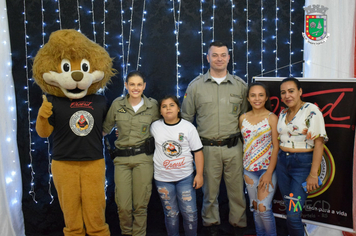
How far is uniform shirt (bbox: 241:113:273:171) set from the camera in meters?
2.15

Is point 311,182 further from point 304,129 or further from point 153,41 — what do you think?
point 153,41

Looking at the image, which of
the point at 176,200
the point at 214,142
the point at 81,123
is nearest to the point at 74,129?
the point at 81,123

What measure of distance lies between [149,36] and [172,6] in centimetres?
38

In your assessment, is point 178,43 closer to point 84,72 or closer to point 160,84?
point 160,84

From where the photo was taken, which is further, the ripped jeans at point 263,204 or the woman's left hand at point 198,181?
the woman's left hand at point 198,181

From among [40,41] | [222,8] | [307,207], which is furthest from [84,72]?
[307,207]

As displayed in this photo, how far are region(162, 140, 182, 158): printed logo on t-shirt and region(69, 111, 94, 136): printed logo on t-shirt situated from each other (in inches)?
24.8

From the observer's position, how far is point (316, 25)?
267cm

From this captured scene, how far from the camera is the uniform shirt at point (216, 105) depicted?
2348mm

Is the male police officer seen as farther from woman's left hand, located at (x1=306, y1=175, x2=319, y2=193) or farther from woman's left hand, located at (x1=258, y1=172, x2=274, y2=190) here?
woman's left hand, located at (x1=306, y1=175, x2=319, y2=193)

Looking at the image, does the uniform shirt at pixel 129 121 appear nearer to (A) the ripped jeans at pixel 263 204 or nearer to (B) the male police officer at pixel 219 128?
(B) the male police officer at pixel 219 128

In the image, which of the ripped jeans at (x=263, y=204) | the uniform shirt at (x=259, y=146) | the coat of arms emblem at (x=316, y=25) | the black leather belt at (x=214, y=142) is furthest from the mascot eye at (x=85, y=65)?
the coat of arms emblem at (x=316, y=25)

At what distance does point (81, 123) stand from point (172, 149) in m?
0.76

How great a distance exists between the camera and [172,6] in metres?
2.73
